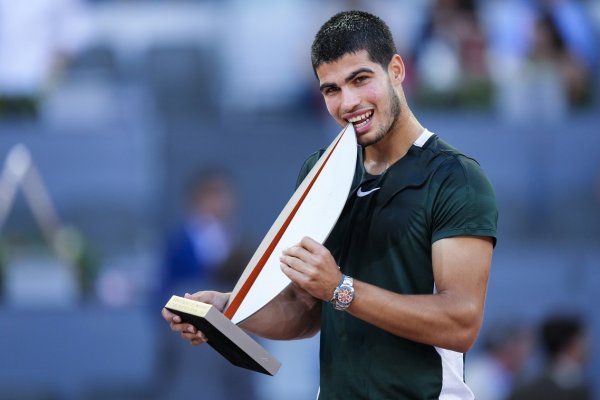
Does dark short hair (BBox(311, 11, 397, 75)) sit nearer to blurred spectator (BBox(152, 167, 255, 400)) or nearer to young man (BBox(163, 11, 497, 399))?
young man (BBox(163, 11, 497, 399))

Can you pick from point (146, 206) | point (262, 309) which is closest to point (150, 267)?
point (146, 206)

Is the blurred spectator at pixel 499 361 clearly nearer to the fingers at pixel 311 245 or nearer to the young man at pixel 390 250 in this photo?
the young man at pixel 390 250

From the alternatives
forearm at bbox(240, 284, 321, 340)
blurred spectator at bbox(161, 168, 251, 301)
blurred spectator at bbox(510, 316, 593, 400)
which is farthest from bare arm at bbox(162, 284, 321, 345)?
blurred spectator at bbox(161, 168, 251, 301)

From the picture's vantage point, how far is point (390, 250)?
3297 mm

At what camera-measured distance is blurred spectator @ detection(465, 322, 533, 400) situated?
25.4 feet

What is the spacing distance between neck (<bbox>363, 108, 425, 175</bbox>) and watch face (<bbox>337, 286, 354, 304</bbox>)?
52cm

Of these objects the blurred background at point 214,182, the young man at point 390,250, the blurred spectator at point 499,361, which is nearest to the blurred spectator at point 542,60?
the blurred background at point 214,182

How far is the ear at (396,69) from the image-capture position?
11.0 ft

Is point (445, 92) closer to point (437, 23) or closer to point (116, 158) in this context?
point (437, 23)

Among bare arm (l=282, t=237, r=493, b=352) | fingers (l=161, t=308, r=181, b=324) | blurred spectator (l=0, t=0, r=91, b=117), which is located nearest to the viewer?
bare arm (l=282, t=237, r=493, b=352)

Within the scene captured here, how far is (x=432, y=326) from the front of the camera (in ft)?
10.1

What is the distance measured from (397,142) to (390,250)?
330 millimetres

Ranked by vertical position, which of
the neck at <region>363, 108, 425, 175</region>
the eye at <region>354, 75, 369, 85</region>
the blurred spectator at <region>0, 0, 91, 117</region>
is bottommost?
the neck at <region>363, 108, 425, 175</region>

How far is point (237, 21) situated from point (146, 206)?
128 inches
